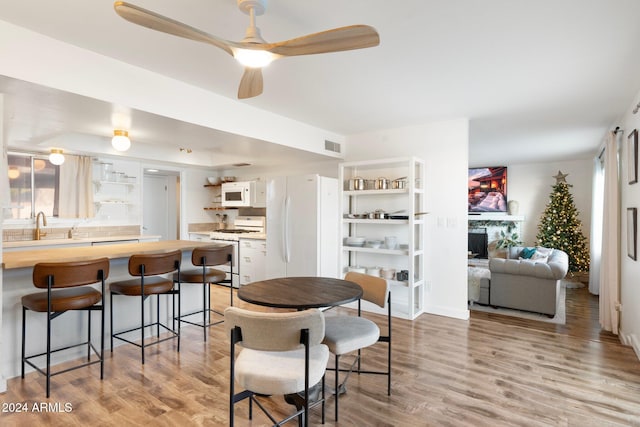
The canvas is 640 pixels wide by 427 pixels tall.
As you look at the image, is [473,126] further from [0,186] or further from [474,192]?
[0,186]

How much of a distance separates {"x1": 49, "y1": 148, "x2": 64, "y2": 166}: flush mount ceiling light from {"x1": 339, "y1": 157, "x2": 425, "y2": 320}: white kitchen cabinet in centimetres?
386

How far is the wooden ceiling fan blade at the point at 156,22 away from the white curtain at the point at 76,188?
4.62m

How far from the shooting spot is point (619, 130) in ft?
13.3

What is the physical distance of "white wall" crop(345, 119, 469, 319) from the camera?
4328mm

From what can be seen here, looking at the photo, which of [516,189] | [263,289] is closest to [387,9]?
[263,289]

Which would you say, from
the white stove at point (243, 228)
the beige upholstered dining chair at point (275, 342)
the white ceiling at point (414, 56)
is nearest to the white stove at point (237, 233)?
the white stove at point (243, 228)

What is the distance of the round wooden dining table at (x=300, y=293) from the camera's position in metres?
2.08

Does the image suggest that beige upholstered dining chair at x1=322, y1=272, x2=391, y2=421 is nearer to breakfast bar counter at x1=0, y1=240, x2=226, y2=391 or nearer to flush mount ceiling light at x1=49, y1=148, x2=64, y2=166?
breakfast bar counter at x1=0, y1=240, x2=226, y2=391

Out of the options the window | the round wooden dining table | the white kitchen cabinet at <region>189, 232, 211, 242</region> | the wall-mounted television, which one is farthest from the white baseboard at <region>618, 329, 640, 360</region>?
the window

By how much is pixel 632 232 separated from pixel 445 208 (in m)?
1.82

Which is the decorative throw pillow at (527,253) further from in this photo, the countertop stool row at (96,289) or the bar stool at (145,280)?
the bar stool at (145,280)

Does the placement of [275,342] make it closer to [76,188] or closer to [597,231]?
[76,188]

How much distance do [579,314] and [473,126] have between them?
2908 millimetres

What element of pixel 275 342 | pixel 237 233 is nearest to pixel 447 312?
pixel 275 342
